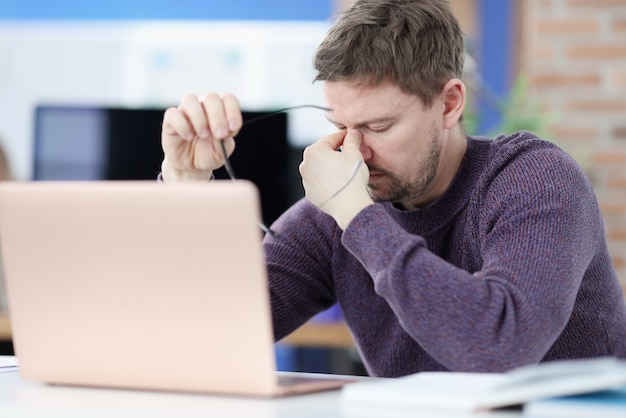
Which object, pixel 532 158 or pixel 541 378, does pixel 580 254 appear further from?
pixel 541 378

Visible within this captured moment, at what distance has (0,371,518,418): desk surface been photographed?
86 centimetres

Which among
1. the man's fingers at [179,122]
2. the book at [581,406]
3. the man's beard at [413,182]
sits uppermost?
the man's fingers at [179,122]

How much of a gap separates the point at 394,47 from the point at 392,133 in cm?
13

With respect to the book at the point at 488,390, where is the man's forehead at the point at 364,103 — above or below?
above

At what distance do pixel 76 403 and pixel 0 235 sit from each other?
0.24 m

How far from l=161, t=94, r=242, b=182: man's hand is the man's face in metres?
0.22

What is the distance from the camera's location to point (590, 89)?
11.2ft

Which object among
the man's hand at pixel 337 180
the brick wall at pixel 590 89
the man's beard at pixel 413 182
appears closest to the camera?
the man's hand at pixel 337 180

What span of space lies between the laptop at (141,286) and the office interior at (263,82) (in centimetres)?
149

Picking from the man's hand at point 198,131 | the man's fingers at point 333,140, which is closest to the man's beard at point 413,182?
the man's fingers at point 333,140

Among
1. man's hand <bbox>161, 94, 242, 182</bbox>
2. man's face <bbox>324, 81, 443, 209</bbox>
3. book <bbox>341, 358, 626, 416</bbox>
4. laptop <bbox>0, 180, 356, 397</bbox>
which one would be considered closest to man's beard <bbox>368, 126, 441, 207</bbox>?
man's face <bbox>324, 81, 443, 209</bbox>

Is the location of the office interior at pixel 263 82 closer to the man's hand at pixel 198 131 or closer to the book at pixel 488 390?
the man's hand at pixel 198 131

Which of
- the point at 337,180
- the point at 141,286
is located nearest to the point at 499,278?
the point at 337,180

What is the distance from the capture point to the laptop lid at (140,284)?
92 cm
